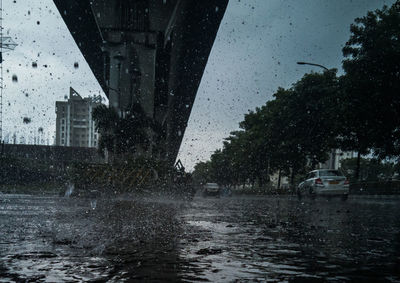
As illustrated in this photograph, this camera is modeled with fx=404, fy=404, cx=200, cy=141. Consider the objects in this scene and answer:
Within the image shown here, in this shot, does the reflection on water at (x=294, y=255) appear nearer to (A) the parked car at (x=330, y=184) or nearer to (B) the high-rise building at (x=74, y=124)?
(A) the parked car at (x=330, y=184)

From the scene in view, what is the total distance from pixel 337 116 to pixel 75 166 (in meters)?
14.9

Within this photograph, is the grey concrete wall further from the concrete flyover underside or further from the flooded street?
the flooded street

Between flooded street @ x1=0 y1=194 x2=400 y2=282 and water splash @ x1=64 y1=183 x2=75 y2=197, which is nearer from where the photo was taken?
flooded street @ x1=0 y1=194 x2=400 y2=282

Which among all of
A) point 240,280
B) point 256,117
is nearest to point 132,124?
point 240,280

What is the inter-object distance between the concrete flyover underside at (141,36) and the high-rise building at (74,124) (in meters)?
121

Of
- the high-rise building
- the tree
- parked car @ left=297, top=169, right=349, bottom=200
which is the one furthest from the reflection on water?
the high-rise building

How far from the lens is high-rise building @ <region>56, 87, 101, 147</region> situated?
487ft

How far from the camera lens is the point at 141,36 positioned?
26.7 m

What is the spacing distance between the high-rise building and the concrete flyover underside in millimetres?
121476

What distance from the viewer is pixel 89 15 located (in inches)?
1062

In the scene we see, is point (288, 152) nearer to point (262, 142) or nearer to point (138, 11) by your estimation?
point (262, 142)

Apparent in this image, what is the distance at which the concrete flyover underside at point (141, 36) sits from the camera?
2400cm

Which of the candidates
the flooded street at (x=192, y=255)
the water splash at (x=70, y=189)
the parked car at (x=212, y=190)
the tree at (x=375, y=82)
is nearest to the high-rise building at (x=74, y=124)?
the parked car at (x=212, y=190)

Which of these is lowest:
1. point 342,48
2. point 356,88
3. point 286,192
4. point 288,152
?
point 286,192
